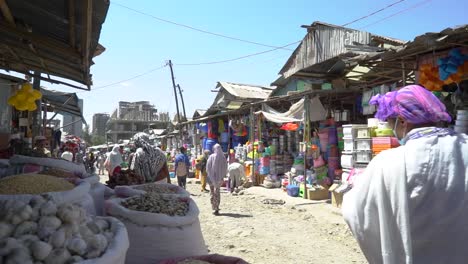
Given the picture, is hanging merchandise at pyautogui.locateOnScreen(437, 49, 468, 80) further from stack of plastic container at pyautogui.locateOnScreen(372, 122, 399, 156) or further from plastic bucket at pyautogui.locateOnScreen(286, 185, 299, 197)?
plastic bucket at pyautogui.locateOnScreen(286, 185, 299, 197)

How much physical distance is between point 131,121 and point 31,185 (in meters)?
48.2

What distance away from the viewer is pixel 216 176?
877 cm

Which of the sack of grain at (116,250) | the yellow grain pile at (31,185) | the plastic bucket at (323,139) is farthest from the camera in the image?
the plastic bucket at (323,139)

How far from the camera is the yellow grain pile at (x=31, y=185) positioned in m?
2.41

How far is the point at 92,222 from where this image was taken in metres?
2.23

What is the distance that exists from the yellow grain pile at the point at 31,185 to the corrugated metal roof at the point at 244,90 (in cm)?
1488

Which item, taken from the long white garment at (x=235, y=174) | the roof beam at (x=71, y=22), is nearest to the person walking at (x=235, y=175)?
the long white garment at (x=235, y=174)

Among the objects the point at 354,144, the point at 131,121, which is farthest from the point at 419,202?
the point at 131,121

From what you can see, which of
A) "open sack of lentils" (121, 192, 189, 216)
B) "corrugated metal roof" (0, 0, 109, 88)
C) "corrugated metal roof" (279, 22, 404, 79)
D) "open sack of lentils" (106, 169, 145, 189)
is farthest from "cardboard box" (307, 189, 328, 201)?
"open sack of lentils" (121, 192, 189, 216)

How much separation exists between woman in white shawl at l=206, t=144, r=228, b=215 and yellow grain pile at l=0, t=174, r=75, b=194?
594 cm

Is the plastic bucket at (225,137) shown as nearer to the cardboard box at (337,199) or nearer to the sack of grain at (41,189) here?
the cardboard box at (337,199)

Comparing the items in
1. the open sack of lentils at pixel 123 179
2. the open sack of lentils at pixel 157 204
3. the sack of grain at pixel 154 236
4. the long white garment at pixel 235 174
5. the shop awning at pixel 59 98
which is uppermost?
the shop awning at pixel 59 98

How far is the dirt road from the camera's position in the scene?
5.19 m

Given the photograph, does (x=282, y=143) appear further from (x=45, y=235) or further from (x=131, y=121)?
(x=131, y=121)
